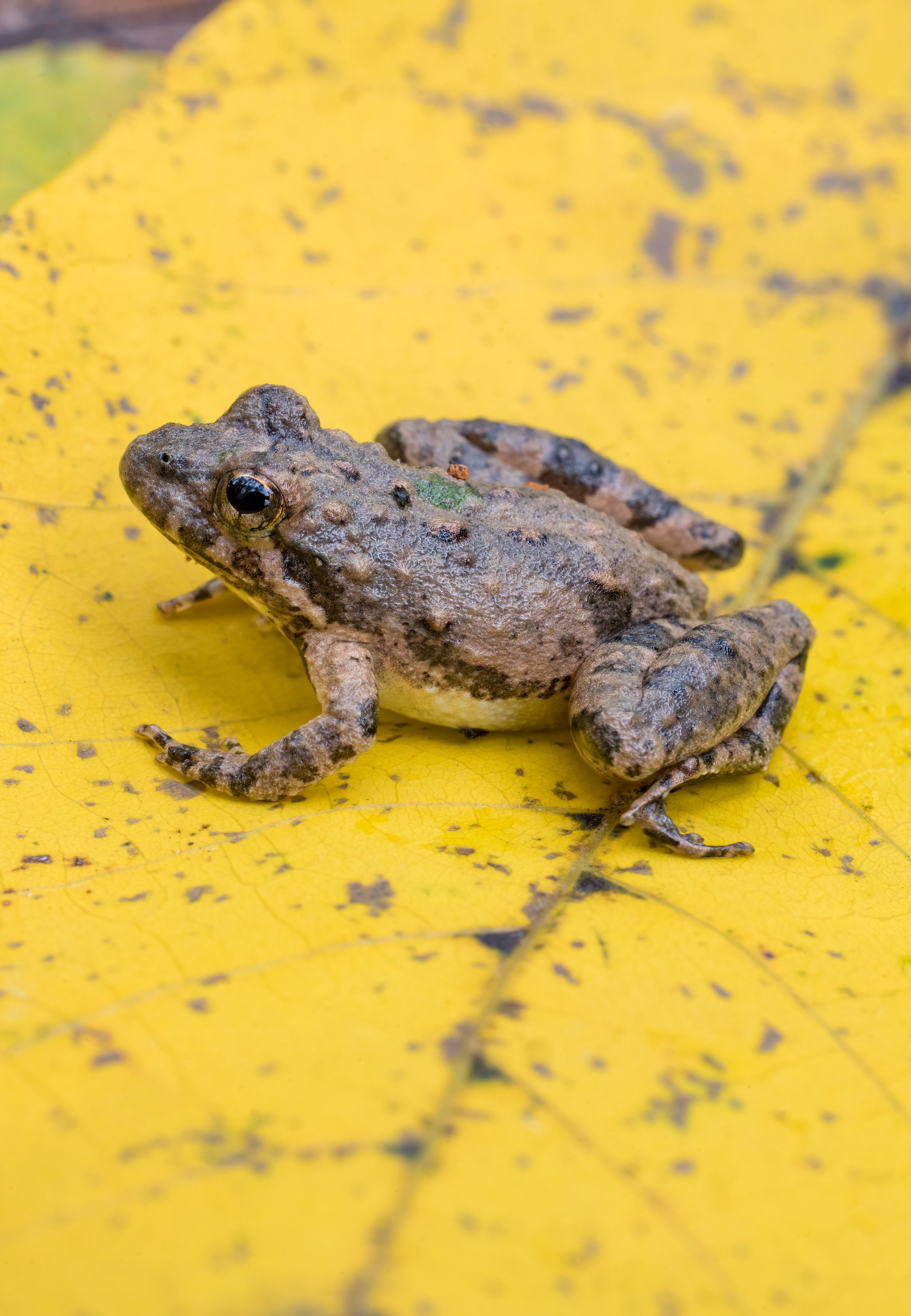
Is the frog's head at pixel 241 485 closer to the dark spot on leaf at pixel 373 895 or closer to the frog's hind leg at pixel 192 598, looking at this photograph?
the frog's hind leg at pixel 192 598

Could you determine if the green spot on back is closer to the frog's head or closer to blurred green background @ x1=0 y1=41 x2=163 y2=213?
the frog's head

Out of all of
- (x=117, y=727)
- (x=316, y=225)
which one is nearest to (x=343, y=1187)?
(x=117, y=727)

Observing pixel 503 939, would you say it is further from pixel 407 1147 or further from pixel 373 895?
pixel 407 1147

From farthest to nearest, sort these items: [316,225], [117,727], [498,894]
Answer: [316,225] → [117,727] → [498,894]

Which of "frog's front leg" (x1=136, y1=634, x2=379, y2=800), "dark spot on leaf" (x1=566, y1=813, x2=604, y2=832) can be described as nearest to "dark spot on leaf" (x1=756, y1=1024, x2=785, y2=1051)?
"dark spot on leaf" (x1=566, y1=813, x2=604, y2=832)

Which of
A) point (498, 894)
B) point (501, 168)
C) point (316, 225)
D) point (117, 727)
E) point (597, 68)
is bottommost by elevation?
point (117, 727)

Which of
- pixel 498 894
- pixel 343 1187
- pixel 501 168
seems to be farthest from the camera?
pixel 501 168

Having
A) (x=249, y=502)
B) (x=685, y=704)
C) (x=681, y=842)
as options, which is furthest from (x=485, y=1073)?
(x=249, y=502)

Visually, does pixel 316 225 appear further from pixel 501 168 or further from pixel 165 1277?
pixel 165 1277
